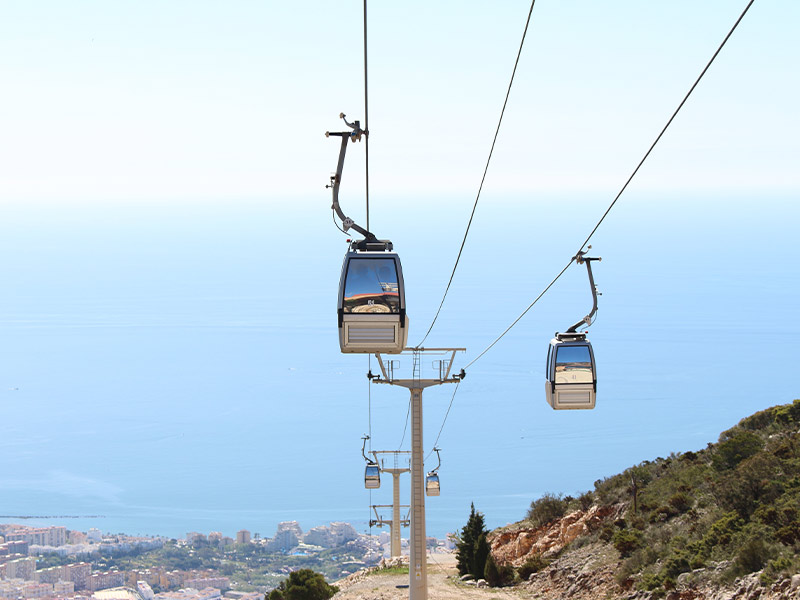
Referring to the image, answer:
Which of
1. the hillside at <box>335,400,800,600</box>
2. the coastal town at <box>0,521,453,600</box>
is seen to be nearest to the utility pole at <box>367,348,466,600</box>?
the hillside at <box>335,400,800,600</box>

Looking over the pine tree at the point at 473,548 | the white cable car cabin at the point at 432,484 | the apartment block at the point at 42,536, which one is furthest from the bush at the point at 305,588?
the apartment block at the point at 42,536

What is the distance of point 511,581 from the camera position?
25.9 meters

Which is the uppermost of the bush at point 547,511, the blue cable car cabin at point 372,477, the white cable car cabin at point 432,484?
the blue cable car cabin at point 372,477

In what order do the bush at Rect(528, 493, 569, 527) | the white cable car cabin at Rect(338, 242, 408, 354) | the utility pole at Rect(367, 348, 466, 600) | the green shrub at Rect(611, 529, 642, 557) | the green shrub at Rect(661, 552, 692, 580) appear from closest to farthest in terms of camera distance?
the white cable car cabin at Rect(338, 242, 408, 354) → the green shrub at Rect(661, 552, 692, 580) → the utility pole at Rect(367, 348, 466, 600) → the green shrub at Rect(611, 529, 642, 557) → the bush at Rect(528, 493, 569, 527)

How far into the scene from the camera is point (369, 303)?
11070 mm

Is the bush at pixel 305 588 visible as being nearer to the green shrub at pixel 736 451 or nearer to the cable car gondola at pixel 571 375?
the green shrub at pixel 736 451

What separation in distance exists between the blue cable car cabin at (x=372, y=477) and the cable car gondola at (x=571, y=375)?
2152cm

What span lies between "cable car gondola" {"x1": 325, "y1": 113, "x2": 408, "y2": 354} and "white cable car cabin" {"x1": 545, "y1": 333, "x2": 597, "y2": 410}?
3041 millimetres

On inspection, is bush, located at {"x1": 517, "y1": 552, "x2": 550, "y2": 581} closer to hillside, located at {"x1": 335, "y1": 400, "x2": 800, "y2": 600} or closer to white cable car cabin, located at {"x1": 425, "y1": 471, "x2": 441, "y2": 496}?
hillside, located at {"x1": 335, "y1": 400, "x2": 800, "y2": 600}

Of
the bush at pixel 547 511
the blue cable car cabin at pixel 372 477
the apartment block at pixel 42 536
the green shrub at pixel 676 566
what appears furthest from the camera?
the apartment block at pixel 42 536

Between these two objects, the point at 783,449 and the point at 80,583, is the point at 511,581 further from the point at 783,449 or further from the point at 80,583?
the point at 80,583

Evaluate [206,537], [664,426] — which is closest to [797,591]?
[206,537]

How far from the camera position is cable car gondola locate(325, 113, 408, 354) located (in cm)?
1102

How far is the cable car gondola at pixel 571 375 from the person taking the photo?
43.7ft
